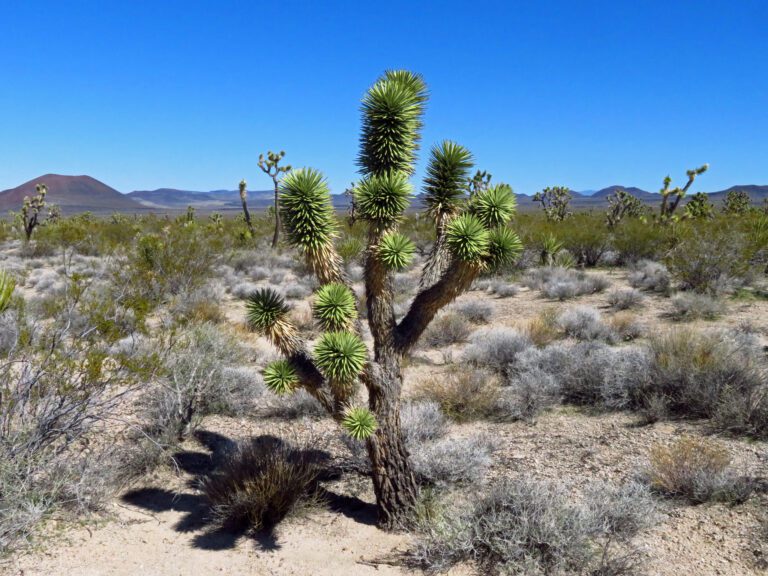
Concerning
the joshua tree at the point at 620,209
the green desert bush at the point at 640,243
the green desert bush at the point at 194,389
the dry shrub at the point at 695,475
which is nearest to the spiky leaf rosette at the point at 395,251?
the green desert bush at the point at 194,389

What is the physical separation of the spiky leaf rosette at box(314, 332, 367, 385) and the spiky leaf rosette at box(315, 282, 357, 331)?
171 mm

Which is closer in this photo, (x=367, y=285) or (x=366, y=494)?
(x=367, y=285)

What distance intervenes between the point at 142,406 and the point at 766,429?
6.52m

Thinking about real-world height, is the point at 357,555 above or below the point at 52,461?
below

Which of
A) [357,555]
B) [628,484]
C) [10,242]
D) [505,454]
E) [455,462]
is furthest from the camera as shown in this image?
[10,242]

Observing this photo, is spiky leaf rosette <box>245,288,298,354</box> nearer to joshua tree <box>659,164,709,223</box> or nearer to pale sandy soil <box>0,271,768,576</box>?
pale sandy soil <box>0,271,768,576</box>

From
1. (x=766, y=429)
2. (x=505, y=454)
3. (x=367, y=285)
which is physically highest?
(x=367, y=285)

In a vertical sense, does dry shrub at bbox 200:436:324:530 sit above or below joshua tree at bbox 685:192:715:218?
below

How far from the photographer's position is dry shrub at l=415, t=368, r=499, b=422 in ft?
22.3

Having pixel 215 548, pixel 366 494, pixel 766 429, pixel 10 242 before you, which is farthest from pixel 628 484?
pixel 10 242

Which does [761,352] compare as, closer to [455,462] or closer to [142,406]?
[455,462]

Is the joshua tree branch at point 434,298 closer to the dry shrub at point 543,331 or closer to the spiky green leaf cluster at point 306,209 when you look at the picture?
the spiky green leaf cluster at point 306,209

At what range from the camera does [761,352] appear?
7777 millimetres

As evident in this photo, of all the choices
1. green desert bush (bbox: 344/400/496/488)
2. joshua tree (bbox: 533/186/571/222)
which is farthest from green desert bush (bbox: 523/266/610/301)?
joshua tree (bbox: 533/186/571/222)
